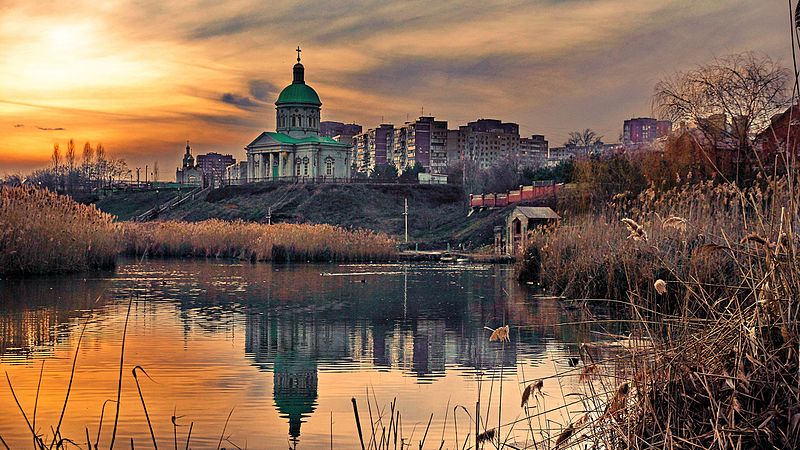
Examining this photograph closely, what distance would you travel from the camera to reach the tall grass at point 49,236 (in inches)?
885

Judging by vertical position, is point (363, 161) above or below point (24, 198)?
above

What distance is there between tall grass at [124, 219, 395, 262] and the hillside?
2517cm

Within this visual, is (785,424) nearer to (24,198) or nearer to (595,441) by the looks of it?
(595,441)

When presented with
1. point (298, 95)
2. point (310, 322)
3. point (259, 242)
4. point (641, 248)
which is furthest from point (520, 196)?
point (298, 95)

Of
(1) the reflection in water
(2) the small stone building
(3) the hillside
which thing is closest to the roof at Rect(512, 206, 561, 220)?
(2) the small stone building

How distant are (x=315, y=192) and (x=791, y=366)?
76124mm

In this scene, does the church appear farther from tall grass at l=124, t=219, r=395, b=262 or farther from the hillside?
tall grass at l=124, t=219, r=395, b=262

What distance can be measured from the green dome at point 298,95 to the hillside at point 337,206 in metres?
26.4

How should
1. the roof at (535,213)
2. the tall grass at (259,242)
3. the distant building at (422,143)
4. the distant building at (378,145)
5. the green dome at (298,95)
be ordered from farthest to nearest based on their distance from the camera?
1. the distant building at (378,145)
2. the distant building at (422,143)
3. the green dome at (298,95)
4. the roof at (535,213)
5. the tall grass at (259,242)

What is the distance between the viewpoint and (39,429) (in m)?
6.93

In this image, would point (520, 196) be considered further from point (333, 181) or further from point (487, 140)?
point (487, 140)

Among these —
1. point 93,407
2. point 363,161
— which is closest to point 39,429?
point 93,407

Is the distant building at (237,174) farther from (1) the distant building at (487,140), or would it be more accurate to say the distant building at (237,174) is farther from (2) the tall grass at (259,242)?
(2) the tall grass at (259,242)

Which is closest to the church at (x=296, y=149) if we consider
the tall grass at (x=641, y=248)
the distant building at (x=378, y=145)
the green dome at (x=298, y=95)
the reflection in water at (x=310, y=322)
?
the green dome at (x=298, y=95)
